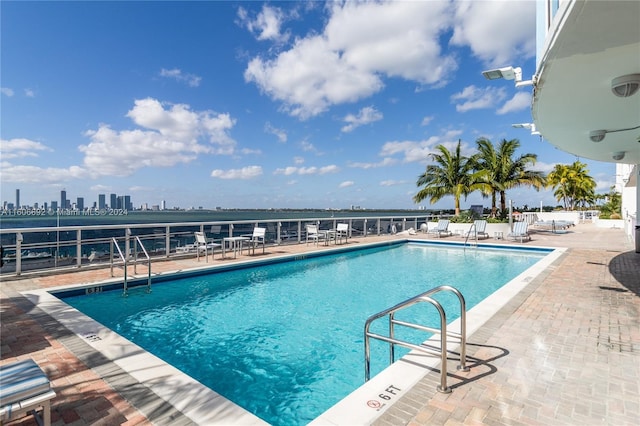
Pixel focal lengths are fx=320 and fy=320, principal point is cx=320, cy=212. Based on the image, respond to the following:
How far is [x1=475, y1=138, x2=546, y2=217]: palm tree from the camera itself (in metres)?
18.2

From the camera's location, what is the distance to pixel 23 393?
1.84 m

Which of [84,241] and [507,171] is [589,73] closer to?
[84,241]

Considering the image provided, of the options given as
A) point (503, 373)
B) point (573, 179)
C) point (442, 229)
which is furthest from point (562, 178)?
point (503, 373)

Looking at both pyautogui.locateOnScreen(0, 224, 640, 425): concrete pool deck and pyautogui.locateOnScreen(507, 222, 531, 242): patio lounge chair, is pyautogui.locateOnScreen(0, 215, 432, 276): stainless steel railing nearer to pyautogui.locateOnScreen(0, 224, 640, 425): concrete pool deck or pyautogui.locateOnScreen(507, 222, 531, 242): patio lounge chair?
pyautogui.locateOnScreen(0, 224, 640, 425): concrete pool deck

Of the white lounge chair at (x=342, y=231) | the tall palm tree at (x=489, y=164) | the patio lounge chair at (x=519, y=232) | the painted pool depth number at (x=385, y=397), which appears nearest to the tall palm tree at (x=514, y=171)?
the tall palm tree at (x=489, y=164)

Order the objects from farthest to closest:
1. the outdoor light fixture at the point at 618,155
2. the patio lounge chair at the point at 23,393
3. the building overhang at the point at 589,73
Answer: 1. the outdoor light fixture at the point at 618,155
2. the building overhang at the point at 589,73
3. the patio lounge chair at the point at 23,393

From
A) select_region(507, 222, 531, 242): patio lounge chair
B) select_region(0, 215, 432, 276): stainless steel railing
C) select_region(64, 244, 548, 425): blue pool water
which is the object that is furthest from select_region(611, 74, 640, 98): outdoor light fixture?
select_region(507, 222, 531, 242): patio lounge chair

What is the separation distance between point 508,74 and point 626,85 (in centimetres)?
172

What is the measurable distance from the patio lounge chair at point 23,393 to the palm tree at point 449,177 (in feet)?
65.2

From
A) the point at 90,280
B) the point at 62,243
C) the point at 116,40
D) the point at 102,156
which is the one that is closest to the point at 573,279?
the point at 90,280

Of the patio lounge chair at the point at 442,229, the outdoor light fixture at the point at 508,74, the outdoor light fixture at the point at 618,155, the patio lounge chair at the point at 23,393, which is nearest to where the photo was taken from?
the patio lounge chair at the point at 23,393

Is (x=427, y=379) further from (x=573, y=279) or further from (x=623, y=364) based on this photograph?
(x=573, y=279)

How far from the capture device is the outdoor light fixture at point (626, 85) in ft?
12.3

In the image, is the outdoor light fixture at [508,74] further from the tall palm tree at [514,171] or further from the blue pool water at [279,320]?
the tall palm tree at [514,171]
